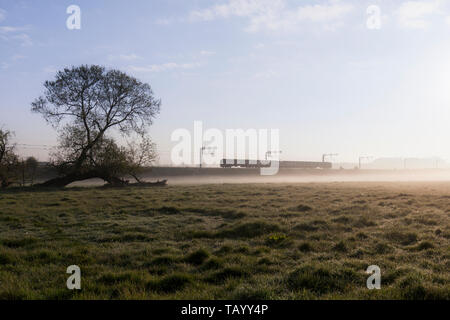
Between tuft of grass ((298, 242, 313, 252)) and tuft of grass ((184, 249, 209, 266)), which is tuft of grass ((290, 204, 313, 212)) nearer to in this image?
tuft of grass ((298, 242, 313, 252))

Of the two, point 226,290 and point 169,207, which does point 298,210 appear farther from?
point 226,290

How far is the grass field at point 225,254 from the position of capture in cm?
580

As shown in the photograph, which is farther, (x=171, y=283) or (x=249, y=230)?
(x=249, y=230)

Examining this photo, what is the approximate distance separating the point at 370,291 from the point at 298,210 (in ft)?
35.2

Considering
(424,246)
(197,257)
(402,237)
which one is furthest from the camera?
(402,237)

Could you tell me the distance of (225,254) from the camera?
8445 millimetres

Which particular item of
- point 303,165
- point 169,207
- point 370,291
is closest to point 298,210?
point 169,207

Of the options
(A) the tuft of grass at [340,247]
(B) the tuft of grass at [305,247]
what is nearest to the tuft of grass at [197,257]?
(B) the tuft of grass at [305,247]

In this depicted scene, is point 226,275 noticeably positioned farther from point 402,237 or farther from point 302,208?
point 302,208

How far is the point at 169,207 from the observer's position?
16.9 m

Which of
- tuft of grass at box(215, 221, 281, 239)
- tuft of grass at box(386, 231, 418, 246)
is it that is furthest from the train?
tuft of grass at box(386, 231, 418, 246)

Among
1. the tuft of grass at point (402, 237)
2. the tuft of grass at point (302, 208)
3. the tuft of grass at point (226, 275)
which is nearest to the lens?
the tuft of grass at point (226, 275)

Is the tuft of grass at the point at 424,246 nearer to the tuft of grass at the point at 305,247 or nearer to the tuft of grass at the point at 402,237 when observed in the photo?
the tuft of grass at the point at 402,237

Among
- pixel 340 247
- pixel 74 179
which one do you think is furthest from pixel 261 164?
pixel 340 247
